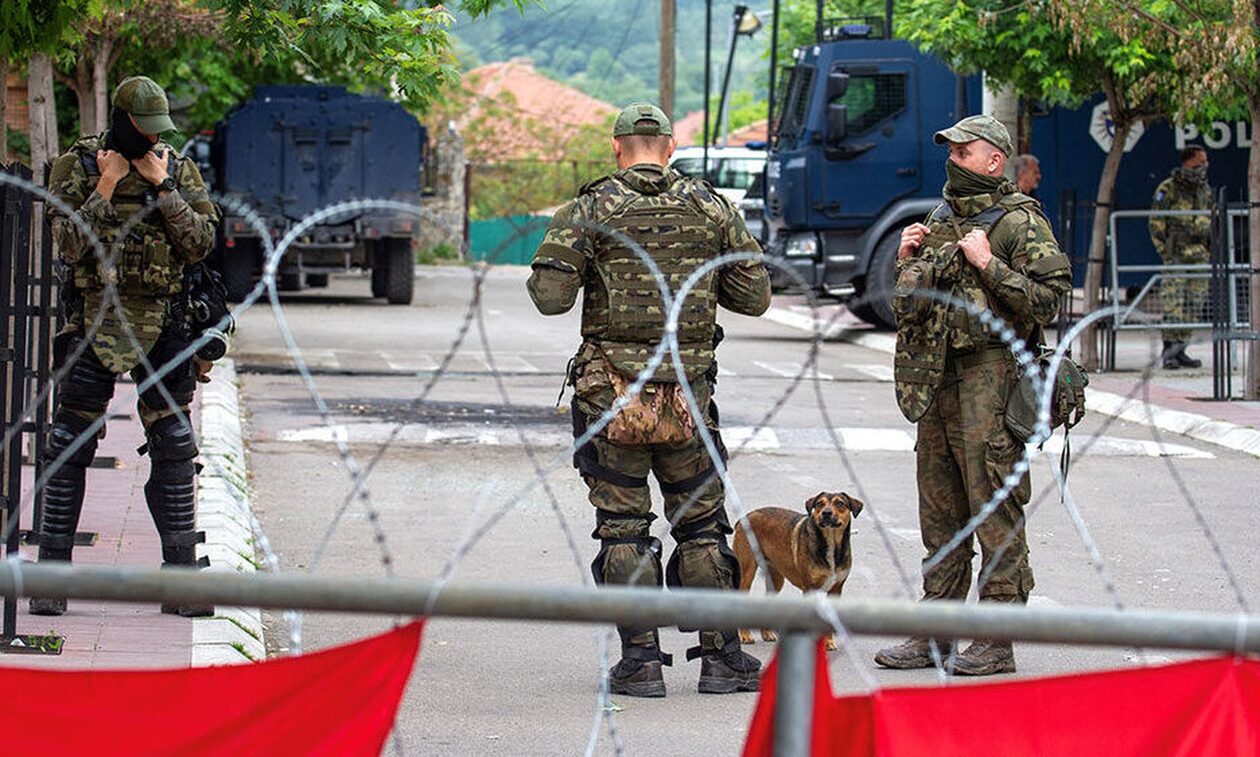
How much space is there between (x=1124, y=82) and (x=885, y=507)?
28.3ft

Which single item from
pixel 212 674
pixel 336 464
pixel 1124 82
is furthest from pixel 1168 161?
pixel 212 674

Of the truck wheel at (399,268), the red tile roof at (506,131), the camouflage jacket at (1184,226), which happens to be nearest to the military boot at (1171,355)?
the camouflage jacket at (1184,226)

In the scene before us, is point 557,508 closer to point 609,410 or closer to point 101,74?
point 609,410

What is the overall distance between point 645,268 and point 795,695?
137 inches

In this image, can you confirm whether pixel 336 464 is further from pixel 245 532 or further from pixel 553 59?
pixel 553 59

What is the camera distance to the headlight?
21.5m

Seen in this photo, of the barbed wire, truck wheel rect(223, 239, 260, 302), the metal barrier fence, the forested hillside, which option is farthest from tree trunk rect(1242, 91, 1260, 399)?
the forested hillside

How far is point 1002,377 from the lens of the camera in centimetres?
644

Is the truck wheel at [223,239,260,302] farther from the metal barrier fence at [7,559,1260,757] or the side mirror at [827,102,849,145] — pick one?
the metal barrier fence at [7,559,1260,757]

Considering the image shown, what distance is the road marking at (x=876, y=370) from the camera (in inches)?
694

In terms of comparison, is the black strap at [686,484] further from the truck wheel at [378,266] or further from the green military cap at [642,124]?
the truck wheel at [378,266]

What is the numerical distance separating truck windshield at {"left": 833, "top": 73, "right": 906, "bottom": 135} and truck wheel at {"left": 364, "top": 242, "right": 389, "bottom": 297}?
314 inches

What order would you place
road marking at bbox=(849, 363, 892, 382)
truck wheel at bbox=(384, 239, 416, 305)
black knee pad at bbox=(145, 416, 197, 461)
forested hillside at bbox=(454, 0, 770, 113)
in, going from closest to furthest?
black knee pad at bbox=(145, 416, 197, 461) < road marking at bbox=(849, 363, 892, 382) < truck wheel at bbox=(384, 239, 416, 305) < forested hillside at bbox=(454, 0, 770, 113)

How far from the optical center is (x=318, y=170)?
25703 millimetres
